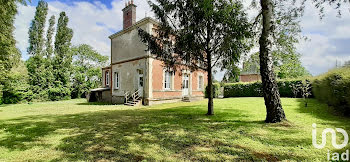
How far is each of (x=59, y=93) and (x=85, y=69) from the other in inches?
233

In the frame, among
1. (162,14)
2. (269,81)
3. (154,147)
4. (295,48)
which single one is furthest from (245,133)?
(295,48)

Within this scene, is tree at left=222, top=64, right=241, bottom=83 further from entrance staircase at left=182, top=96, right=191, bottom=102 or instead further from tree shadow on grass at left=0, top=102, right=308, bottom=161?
entrance staircase at left=182, top=96, right=191, bottom=102

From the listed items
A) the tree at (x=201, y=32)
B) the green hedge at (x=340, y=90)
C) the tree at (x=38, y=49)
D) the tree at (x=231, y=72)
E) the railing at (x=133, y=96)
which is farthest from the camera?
the tree at (x=38, y=49)

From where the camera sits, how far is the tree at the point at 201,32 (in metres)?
5.63

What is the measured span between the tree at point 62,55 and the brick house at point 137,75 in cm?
606

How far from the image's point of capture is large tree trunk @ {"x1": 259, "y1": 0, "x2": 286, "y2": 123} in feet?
15.6

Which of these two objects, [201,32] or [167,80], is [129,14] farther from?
[201,32]

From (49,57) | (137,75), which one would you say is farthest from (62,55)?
(137,75)

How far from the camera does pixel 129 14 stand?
13.5 meters

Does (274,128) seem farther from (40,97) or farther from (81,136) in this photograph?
(40,97)

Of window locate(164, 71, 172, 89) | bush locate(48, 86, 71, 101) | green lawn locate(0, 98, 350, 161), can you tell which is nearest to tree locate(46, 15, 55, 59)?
bush locate(48, 86, 71, 101)

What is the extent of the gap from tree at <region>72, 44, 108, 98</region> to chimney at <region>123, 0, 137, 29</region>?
1260 centimetres

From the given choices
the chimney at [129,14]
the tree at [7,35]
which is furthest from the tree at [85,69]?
the chimney at [129,14]

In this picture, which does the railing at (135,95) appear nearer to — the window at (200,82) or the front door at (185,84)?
the front door at (185,84)
